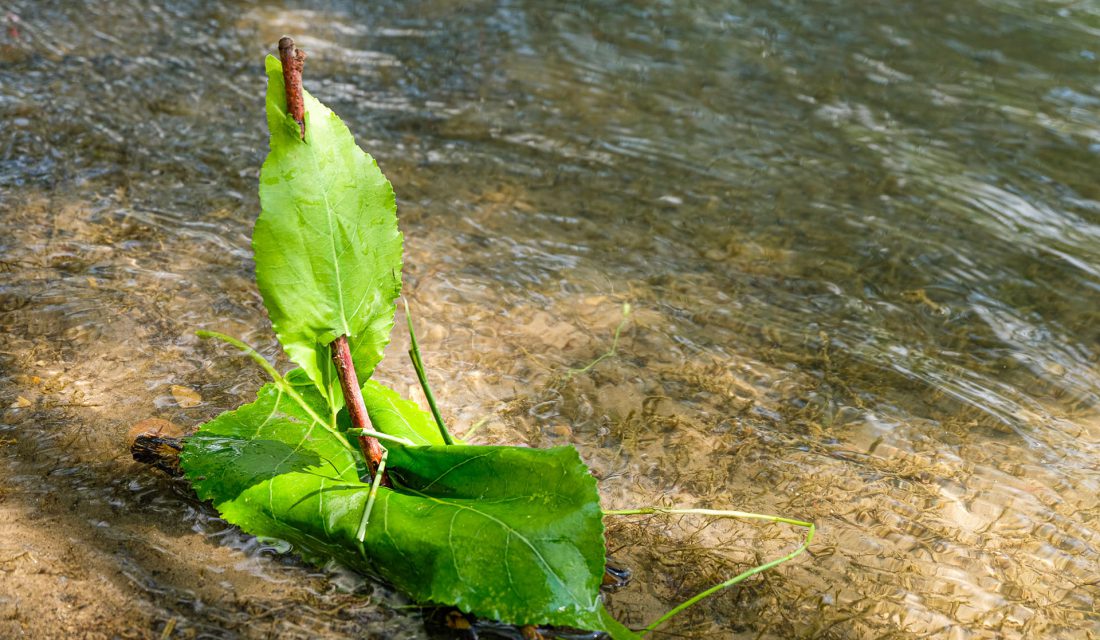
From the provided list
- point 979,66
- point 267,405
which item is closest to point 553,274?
point 267,405

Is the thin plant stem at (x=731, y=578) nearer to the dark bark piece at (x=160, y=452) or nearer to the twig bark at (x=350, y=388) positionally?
the twig bark at (x=350, y=388)

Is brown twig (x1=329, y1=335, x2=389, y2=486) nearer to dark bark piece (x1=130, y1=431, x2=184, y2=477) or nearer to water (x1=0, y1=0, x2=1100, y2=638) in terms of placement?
water (x1=0, y1=0, x2=1100, y2=638)

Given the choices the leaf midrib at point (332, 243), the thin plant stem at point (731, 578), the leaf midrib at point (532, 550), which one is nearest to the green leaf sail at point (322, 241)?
the leaf midrib at point (332, 243)

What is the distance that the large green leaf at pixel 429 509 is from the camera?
51.0 inches

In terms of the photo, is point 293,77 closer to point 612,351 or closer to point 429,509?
point 429,509

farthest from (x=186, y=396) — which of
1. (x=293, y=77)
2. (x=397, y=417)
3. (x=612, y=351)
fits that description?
(x=612, y=351)

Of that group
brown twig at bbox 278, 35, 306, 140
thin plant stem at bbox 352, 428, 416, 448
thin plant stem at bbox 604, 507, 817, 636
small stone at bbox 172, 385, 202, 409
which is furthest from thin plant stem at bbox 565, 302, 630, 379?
brown twig at bbox 278, 35, 306, 140

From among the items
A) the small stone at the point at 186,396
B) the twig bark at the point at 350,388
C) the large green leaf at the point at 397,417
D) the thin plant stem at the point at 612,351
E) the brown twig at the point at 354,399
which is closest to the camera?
the twig bark at the point at 350,388

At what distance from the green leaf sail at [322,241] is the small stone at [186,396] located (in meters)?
0.58

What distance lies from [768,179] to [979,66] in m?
2.32

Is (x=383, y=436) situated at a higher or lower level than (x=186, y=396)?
higher

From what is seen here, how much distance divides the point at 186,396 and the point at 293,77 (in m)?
0.95

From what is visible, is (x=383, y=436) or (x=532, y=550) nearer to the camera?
(x=532, y=550)

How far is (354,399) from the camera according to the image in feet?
4.88
